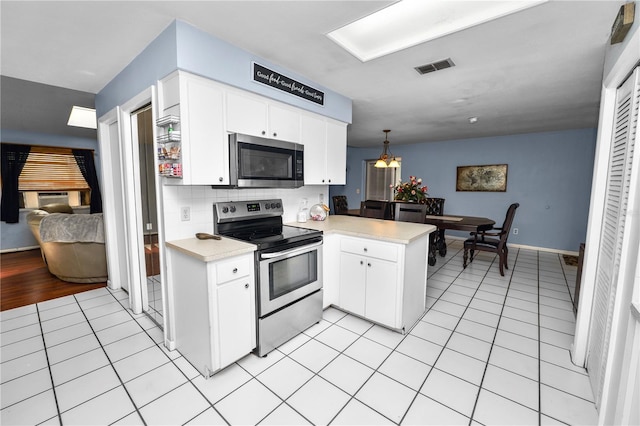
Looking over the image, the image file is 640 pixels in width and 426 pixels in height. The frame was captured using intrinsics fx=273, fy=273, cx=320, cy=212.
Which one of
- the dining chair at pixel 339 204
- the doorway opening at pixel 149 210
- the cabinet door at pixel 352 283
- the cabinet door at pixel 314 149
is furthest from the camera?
the dining chair at pixel 339 204

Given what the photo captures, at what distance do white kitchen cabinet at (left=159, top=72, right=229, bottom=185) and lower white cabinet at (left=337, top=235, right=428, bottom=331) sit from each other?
133 centimetres

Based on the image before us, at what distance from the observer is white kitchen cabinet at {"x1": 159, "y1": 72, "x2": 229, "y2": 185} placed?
1.84 metres

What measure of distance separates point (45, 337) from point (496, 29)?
420 centimetres

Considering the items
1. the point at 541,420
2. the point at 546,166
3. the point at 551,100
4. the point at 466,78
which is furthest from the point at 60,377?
the point at 546,166

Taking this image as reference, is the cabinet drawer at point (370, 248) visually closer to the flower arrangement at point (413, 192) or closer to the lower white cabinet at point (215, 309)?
the lower white cabinet at point (215, 309)

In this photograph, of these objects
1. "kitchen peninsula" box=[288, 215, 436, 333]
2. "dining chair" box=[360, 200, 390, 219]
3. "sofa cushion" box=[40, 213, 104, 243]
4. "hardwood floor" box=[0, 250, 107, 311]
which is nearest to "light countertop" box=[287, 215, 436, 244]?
"kitchen peninsula" box=[288, 215, 436, 333]

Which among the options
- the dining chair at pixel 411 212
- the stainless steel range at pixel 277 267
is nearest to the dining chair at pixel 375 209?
the dining chair at pixel 411 212

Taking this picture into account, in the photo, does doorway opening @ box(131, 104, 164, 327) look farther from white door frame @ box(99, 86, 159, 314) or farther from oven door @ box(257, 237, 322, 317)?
oven door @ box(257, 237, 322, 317)

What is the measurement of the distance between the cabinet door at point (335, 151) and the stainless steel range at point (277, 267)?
86 centimetres

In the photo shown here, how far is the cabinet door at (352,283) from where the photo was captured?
253 cm

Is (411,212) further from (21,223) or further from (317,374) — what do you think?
(21,223)

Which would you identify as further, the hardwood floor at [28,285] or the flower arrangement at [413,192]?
the flower arrangement at [413,192]

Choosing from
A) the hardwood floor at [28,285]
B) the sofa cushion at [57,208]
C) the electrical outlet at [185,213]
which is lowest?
the hardwood floor at [28,285]

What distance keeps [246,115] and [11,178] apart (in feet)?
18.8
